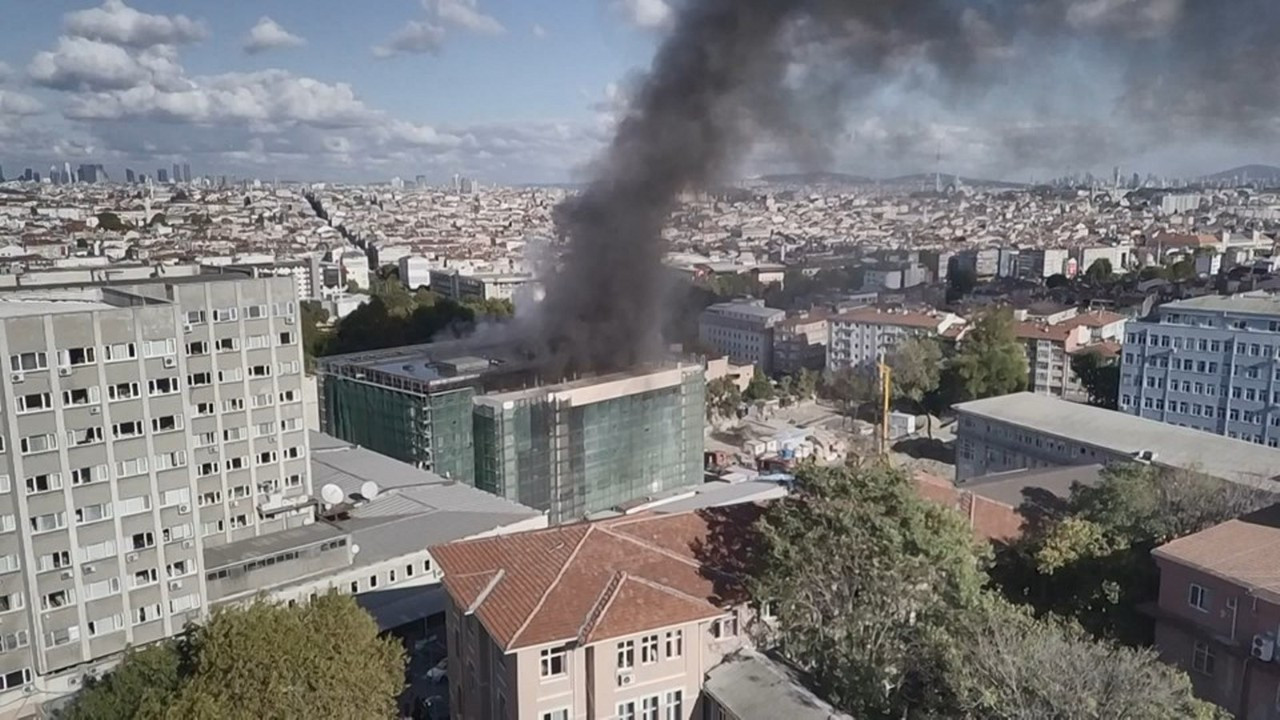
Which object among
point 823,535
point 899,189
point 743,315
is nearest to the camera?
point 823,535

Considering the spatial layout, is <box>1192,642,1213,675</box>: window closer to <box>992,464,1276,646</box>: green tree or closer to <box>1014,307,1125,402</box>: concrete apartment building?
<box>992,464,1276,646</box>: green tree

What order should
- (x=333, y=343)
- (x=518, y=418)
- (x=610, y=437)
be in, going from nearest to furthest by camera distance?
(x=518, y=418) < (x=610, y=437) < (x=333, y=343)

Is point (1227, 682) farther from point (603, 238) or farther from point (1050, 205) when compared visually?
point (1050, 205)

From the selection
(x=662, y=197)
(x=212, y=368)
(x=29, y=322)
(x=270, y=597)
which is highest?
(x=662, y=197)

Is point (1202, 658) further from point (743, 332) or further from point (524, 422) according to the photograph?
point (743, 332)

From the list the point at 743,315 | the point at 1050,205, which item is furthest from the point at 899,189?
the point at 743,315

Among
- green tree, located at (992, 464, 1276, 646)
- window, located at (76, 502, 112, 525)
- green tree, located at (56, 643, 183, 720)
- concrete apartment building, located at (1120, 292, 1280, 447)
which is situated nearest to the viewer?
green tree, located at (56, 643, 183, 720)

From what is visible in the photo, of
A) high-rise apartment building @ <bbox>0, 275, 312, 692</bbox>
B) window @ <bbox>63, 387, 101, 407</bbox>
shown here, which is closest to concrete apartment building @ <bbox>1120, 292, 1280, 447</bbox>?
high-rise apartment building @ <bbox>0, 275, 312, 692</bbox>
